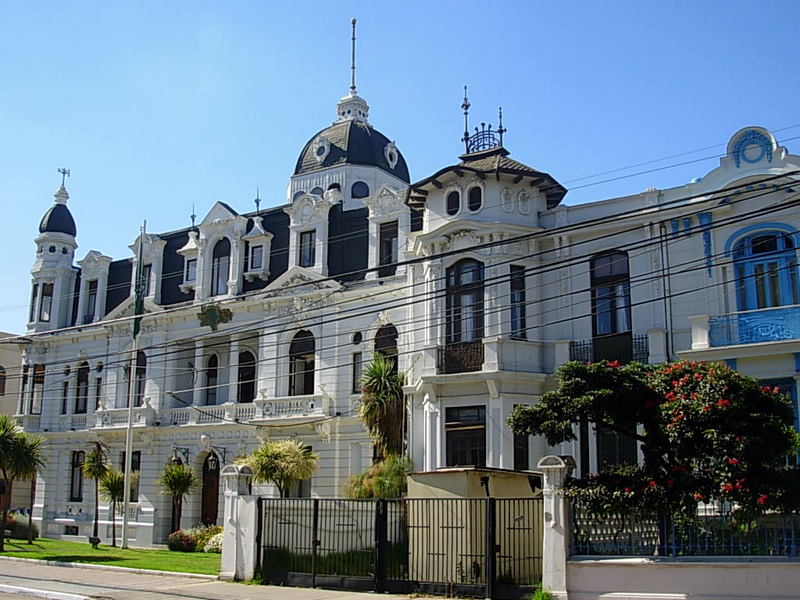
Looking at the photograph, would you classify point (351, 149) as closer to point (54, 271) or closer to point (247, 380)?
point (247, 380)

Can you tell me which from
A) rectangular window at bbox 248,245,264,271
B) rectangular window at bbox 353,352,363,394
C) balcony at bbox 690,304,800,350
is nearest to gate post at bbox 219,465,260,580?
rectangular window at bbox 353,352,363,394

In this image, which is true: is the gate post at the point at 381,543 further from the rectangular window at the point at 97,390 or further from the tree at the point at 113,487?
the rectangular window at the point at 97,390

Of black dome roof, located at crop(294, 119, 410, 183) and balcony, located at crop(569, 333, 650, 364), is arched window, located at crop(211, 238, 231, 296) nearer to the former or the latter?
black dome roof, located at crop(294, 119, 410, 183)

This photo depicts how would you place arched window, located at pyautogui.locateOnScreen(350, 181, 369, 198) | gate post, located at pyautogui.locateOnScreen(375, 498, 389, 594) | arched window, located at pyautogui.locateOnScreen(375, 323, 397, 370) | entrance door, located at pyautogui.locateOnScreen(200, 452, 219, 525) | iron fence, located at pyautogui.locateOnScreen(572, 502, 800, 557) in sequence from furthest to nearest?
1. arched window, located at pyautogui.locateOnScreen(350, 181, 369, 198)
2. entrance door, located at pyautogui.locateOnScreen(200, 452, 219, 525)
3. arched window, located at pyautogui.locateOnScreen(375, 323, 397, 370)
4. gate post, located at pyautogui.locateOnScreen(375, 498, 389, 594)
5. iron fence, located at pyautogui.locateOnScreen(572, 502, 800, 557)

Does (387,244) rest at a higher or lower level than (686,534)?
higher

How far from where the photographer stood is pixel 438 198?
30375 millimetres

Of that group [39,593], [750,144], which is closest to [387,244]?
[750,144]

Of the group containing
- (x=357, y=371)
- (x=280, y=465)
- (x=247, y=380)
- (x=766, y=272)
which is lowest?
(x=280, y=465)

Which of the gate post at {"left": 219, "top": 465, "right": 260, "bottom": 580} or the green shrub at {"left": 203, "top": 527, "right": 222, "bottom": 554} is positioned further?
the green shrub at {"left": 203, "top": 527, "right": 222, "bottom": 554}

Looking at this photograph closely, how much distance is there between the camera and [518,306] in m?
28.0

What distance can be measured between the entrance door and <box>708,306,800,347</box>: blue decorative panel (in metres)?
21.5

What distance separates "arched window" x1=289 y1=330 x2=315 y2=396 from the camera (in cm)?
3669

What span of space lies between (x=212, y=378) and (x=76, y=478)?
941cm

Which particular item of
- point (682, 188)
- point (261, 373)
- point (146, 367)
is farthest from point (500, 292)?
point (146, 367)
